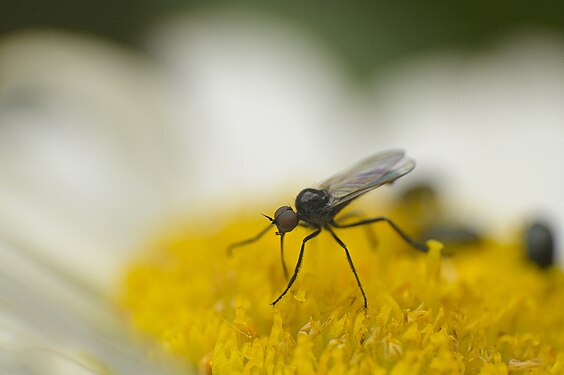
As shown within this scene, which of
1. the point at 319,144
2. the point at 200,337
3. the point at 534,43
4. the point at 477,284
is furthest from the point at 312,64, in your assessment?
the point at 200,337

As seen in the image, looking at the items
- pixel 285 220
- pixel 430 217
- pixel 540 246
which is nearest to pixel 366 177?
pixel 285 220

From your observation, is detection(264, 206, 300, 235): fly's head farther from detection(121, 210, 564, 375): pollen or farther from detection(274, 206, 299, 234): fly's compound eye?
detection(121, 210, 564, 375): pollen

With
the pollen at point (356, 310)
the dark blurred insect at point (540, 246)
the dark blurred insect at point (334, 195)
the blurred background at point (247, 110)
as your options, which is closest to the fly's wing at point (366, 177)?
the dark blurred insect at point (334, 195)

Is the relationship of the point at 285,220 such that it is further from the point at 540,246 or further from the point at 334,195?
the point at 540,246

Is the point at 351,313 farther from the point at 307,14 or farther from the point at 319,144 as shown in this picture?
the point at 307,14

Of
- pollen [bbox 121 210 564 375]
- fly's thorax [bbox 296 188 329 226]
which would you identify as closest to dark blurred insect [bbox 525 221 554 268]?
pollen [bbox 121 210 564 375]
